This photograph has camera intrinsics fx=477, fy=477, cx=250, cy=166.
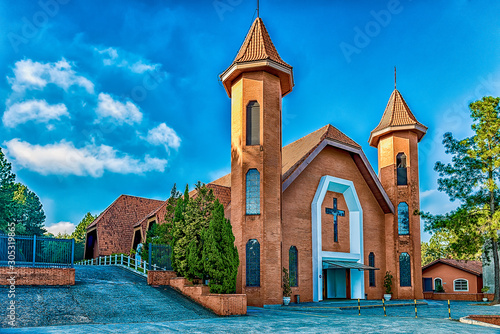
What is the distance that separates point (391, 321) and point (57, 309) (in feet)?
34.6

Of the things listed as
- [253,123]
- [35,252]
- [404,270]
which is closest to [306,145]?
[253,123]

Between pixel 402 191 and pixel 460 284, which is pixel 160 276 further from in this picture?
pixel 460 284

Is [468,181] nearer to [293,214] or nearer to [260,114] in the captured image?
[293,214]

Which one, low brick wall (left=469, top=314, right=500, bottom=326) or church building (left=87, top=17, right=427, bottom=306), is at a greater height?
church building (left=87, top=17, right=427, bottom=306)

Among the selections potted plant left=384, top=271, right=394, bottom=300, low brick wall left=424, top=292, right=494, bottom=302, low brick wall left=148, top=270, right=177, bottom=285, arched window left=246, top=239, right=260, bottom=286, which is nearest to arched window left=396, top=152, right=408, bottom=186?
potted plant left=384, top=271, right=394, bottom=300

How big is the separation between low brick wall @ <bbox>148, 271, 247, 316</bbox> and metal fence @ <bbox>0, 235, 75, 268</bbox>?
12.1 feet

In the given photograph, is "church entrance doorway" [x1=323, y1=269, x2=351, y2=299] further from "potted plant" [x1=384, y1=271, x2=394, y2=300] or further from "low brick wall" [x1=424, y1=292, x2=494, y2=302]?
"low brick wall" [x1=424, y1=292, x2=494, y2=302]

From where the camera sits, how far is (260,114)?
23.8 m

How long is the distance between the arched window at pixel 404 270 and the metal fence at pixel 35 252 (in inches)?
845

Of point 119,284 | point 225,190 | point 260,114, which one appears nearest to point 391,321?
point 119,284

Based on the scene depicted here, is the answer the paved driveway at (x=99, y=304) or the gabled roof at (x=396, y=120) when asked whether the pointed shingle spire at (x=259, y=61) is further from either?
the paved driveway at (x=99, y=304)

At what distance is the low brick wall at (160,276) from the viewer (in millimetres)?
19328

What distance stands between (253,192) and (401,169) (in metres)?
13.8

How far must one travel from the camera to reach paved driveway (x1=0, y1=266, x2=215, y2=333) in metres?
13.4
